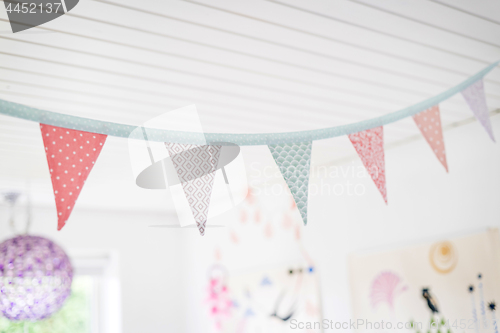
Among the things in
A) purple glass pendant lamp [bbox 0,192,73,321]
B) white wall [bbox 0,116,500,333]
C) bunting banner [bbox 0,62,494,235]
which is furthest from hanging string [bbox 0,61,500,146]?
purple glass pendant lamp [bbox 0,192,73,321]

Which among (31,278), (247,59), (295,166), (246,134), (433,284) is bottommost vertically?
(433,284)

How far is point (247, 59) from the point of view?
1.38 metres

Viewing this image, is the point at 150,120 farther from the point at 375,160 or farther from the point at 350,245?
Result: the point at 350,245

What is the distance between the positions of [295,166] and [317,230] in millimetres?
1156

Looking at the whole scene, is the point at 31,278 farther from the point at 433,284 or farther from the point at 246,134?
the point at 433,284

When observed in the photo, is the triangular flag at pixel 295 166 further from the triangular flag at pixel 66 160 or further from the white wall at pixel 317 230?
the white wall at pixel 317 230

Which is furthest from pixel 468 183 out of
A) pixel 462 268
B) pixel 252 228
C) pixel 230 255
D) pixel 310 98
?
pixel 230 255

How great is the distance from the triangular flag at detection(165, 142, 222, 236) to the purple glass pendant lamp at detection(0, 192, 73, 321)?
0.90 metres

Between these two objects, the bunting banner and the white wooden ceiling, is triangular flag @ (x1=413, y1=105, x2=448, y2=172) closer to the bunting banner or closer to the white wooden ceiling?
the bunting banner

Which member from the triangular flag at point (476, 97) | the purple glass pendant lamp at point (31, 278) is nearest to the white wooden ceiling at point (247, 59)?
the triangular flag at point (476, 97)

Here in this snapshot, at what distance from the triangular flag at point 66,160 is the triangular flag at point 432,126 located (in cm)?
103

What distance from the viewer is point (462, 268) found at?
188 centimetres

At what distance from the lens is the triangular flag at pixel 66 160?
124cm

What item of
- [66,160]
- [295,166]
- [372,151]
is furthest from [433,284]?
[66,160]
